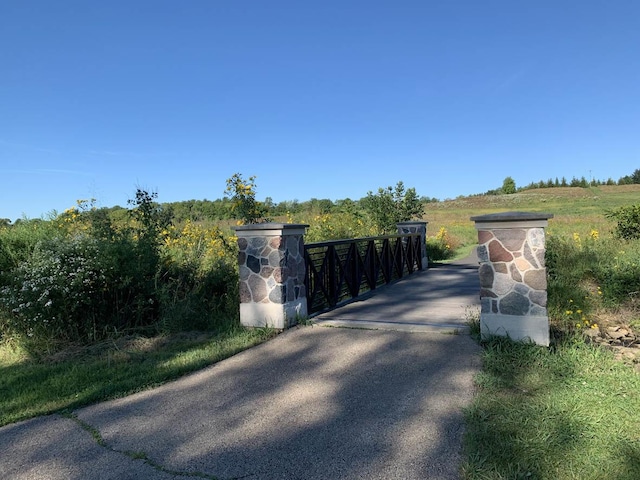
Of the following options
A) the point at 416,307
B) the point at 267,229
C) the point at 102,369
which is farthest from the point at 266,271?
the point at 416,307

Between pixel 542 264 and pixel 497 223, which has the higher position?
pixel 497 223

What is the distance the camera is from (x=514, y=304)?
15.2 feet

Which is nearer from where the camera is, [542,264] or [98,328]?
[542,264]

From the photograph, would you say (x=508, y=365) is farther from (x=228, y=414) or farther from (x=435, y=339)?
(x=228, y=414)

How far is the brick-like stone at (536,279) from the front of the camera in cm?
451

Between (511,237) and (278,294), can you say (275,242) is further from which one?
(511,237)

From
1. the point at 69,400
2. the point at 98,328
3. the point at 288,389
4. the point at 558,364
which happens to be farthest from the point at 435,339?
the point at 98,328

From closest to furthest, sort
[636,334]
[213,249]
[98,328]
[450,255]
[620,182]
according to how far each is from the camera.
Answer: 1. [636,334]
2. [98,328]
3. [213,249]
4. [450,255]
5. [620,182]

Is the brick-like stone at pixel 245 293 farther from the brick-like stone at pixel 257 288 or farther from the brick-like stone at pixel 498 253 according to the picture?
the brick-like stone at pixel 498 253

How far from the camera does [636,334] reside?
5512 millimetres

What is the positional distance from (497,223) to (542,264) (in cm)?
62

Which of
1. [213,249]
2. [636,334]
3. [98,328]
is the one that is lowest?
[636,334]

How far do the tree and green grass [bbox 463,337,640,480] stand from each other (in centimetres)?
9273

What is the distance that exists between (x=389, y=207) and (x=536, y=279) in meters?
11.5
